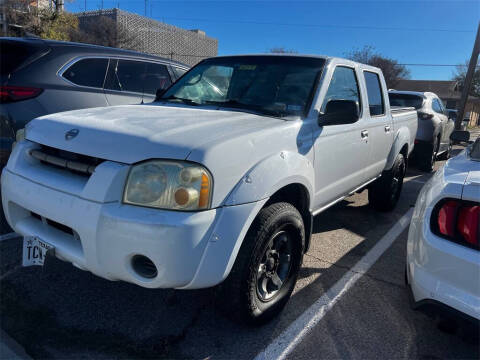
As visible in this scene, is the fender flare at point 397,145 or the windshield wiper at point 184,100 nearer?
the windshield wiper at point 184,100

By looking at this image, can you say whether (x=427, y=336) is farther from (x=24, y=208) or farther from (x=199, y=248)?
(x=24, y=208)

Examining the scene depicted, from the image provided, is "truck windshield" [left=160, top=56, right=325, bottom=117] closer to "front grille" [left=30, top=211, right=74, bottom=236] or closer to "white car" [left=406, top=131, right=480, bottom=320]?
"white car" [left=406, top=131, right=480, bottom=320]

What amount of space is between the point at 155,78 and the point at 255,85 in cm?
279

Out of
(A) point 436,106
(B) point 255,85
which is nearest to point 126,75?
(B) point 255,85

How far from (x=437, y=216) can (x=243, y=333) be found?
1.42 meters

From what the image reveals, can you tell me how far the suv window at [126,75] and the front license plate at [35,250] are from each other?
3.03 metres

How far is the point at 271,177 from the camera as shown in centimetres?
236

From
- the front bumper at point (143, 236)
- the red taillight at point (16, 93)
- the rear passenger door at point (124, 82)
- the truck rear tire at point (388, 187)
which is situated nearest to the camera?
the front bumper at point (143, 236)

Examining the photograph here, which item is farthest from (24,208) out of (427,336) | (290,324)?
(427,336)

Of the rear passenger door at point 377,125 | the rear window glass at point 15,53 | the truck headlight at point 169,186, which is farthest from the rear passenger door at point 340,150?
the rear window glass at point 15,53

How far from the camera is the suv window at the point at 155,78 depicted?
553cm

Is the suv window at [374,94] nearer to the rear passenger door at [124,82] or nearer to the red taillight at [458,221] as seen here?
the red taillight at [458,221]

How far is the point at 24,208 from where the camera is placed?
2.43 meters

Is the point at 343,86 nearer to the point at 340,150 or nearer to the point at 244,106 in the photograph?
the point at 340,150
